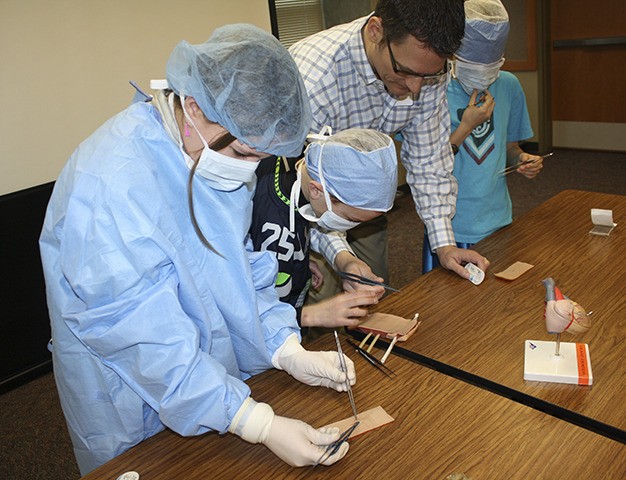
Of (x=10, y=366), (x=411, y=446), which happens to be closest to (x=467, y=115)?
(x=411, y=446)

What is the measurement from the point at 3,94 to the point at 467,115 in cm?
213

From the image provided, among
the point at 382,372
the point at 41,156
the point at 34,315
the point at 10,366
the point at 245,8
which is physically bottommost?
the point at 10,366

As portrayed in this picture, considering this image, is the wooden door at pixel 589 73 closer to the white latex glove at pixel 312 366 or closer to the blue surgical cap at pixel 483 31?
the blue surgical cap at pixel 483 31

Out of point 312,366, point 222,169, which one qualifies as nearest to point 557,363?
point 312,366

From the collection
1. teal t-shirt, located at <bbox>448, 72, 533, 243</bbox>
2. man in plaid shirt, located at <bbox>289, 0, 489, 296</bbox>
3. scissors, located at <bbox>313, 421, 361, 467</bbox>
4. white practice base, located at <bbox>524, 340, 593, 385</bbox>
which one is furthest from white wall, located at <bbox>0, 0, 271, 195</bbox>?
white practice base, located at <bbox>524, 340, 593, 385</bbox>

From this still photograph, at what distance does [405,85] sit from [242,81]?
0.75 m

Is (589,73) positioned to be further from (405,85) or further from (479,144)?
(405,85)

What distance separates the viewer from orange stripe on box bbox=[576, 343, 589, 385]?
4.14ft

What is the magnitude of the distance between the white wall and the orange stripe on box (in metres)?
2.59

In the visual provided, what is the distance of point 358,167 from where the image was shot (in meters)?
1.41

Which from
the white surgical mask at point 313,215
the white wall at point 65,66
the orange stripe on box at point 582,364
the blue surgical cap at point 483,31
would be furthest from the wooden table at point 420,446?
the white wall at point 65,66

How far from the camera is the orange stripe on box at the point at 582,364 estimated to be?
1.26m

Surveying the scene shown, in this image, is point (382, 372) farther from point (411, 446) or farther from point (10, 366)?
point (10, 366)

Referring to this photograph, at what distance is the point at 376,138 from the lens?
1.45 meters
